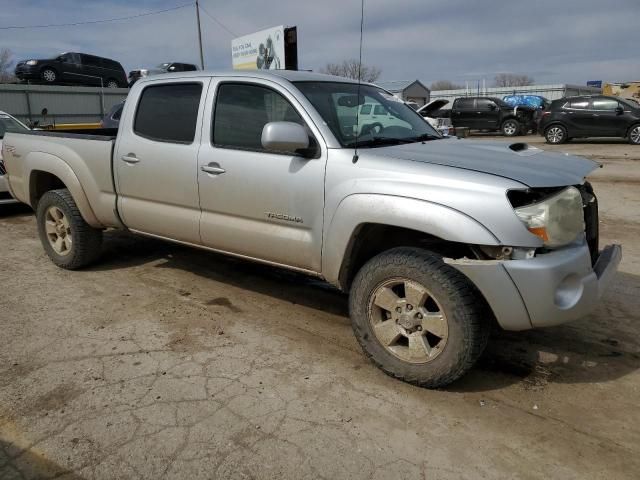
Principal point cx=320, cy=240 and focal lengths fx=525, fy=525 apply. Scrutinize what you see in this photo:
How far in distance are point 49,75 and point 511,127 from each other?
21036mm

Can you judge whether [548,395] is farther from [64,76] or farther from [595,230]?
[64,76]

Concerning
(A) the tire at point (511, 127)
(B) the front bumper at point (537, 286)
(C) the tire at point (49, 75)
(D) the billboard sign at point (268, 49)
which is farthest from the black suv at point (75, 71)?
(B) the front bumper at point (537, 286)

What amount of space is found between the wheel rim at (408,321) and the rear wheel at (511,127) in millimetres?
22492

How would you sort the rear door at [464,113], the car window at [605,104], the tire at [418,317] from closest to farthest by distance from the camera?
the tire at [418,317], the car window at [605,104], the rear door at [464,113]

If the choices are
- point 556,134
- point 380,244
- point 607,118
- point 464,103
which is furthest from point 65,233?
point 464,103

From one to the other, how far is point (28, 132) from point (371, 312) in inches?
169

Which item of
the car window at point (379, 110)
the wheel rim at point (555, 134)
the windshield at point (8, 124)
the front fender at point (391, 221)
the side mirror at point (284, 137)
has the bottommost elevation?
the wheel rim at point (555, 134)

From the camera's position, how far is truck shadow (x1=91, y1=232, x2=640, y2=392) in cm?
325

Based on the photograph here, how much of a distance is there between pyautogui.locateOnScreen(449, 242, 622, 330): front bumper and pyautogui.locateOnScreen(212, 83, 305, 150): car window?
1676 mm

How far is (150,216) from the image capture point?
441 centimetres

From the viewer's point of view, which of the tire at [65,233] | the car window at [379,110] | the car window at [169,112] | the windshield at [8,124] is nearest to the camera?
the car window at [379,110]

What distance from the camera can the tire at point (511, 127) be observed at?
23.4 m

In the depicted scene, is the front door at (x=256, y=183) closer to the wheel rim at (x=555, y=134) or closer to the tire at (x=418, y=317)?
the tire at (x=418, y=317)

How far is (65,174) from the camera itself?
193 inches
